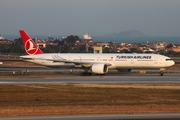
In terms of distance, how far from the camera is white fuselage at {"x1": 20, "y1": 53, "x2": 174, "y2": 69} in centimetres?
5950

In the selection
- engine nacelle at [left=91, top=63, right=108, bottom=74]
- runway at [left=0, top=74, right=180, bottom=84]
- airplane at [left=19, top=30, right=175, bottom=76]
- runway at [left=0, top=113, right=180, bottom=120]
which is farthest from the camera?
airplane at [left=19, top=30, right=175, bottom=76]

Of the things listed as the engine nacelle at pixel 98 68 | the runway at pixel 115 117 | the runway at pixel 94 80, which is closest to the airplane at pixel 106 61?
the engine nacelle at pixel 98 68

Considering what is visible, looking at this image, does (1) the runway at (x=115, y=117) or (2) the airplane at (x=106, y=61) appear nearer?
(1) the runway at (x=115, y=117)

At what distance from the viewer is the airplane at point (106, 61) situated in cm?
5941

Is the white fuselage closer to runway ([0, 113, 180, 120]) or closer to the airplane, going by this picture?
the airplane

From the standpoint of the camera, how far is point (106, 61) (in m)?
61.4

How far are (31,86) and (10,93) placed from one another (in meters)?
6.50

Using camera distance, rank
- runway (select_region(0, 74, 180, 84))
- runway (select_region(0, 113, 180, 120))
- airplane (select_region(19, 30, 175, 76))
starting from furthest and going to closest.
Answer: airplane (select_region(19, 30, 175, 76)), runway (select_region(0, 74, 180, 84)), runway (select_region(0, 113, 180, 120))

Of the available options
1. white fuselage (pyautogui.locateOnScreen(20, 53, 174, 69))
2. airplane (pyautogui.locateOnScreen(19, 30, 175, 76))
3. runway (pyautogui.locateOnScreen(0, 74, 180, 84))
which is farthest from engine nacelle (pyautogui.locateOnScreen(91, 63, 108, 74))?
runway (pyautogui.locateOnScreen(0, 74, 180, 84))

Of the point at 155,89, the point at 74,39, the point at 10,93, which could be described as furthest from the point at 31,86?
the point at 74,39

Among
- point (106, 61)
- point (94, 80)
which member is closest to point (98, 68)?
point (106, 61)

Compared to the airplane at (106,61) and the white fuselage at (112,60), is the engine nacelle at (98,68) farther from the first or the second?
the white fuselage at (112,60)

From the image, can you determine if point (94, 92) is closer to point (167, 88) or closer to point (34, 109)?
point (167, 88)

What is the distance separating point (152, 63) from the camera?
5938 cm
